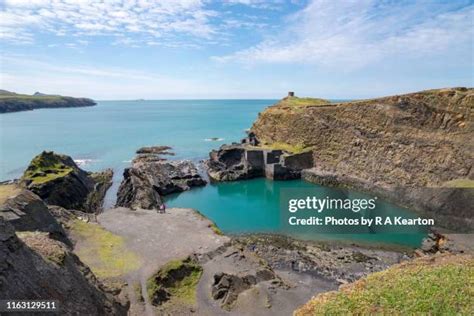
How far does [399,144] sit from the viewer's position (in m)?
51.9

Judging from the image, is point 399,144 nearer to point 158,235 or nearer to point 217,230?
Answer: point 217,230

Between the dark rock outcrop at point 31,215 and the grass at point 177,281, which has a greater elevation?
the dark rock outcrop at point 31,215

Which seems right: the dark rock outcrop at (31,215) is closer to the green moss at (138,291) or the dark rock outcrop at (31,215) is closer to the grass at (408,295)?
the green moss at (138,291)

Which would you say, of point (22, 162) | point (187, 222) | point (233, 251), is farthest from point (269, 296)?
point (22, 162)

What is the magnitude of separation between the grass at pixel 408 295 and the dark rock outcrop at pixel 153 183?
30063 mm

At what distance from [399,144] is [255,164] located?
2225 cm

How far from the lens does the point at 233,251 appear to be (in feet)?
85.2

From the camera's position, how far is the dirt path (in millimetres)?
24141

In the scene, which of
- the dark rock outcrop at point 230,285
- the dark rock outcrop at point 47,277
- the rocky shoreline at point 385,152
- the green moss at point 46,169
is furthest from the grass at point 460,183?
the green moss at point 46,169

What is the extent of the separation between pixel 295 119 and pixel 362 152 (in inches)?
642

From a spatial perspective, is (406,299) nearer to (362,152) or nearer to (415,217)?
(415,217)

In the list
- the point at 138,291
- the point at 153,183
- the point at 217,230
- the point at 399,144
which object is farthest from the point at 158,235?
the point at 399,144

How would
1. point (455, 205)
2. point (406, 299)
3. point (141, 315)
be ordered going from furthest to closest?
1. point (455, 205)
2. point (141, 315)
3. point (406, 299)

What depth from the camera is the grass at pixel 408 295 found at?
38.2ft
